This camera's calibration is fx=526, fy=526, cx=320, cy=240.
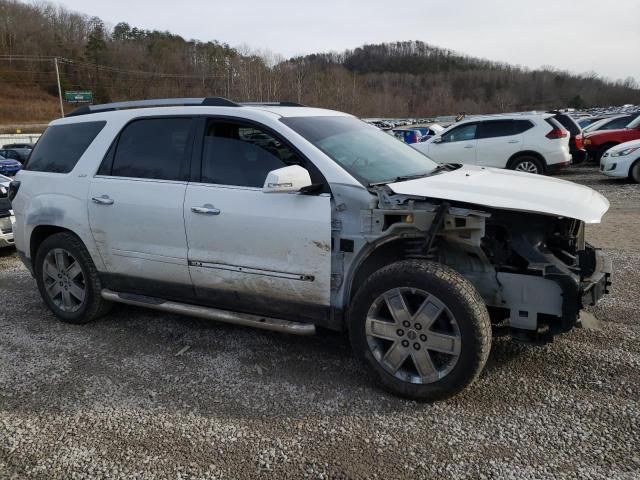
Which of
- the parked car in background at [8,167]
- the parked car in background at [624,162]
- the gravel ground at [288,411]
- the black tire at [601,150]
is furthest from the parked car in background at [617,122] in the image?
the parked car in background at [8,167]

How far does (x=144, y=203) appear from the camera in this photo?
3.97 m

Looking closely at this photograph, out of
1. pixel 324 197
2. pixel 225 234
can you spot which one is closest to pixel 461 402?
pixel 324 197

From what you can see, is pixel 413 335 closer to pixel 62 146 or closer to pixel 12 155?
pixel 62 146

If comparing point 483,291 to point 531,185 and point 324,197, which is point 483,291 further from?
point 324,197

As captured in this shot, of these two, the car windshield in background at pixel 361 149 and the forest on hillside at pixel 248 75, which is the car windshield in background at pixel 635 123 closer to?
the car windshield in background at pixel 361 149

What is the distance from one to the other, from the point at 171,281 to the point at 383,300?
1.72m

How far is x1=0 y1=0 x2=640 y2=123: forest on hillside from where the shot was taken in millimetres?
77875

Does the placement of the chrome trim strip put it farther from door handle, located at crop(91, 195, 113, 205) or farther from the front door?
door handle, located at crop(91, 195, 113, 205)

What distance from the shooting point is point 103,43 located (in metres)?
99.5

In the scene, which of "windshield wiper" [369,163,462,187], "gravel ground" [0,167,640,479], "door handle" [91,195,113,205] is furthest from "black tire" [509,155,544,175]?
"door handle" [91,195,113,205]

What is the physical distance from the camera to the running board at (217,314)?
3.52 meters

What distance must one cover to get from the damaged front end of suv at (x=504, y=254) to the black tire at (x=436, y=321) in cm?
22

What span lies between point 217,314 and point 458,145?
10.9 m

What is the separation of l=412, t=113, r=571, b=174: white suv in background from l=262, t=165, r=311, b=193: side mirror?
10.3 metres
